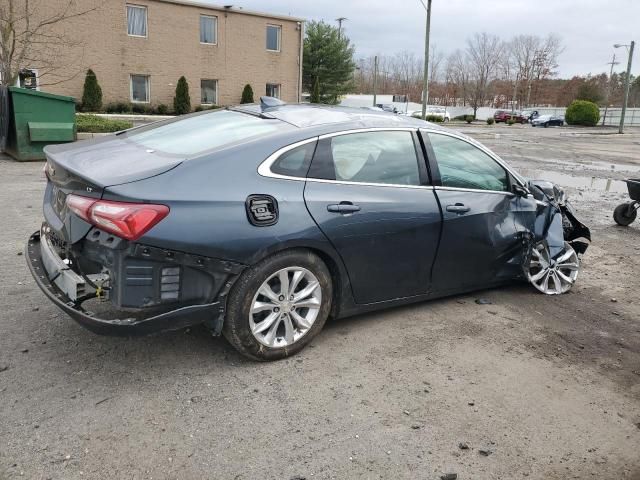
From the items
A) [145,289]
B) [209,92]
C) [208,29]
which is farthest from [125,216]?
[208,29]

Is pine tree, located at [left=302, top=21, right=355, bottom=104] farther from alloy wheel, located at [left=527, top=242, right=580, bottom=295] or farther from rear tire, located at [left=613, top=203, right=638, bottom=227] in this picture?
alloy wheel, located at [left=527, top=242, right=580, bottom=295]

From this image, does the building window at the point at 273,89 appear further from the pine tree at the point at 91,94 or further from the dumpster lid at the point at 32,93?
the dumpster lid at the point at 32,93

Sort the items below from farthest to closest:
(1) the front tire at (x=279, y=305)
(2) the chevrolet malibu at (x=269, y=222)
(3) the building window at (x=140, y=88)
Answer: (3) the building window at (x=140, y=88) → (1) the front tire at (x=279, y=305) → (2) the chevrolet malibu at (x=269, y=222)

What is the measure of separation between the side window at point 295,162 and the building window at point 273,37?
3073 centimetres

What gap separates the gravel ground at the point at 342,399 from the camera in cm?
265

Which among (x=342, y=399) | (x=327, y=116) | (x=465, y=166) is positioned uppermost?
(x=327, y=116)

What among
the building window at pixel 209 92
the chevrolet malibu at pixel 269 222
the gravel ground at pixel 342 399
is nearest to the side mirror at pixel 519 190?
the chevrolet malibu at pixel 269 222

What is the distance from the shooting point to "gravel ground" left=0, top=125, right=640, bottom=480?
2.65 m

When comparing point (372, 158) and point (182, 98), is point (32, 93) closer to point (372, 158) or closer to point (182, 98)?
point (372, 158)

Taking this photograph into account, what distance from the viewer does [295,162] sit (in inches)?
140

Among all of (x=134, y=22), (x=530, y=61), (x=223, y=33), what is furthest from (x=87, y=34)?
(x=530, y=61)

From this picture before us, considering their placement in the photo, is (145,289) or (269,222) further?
(269,222)

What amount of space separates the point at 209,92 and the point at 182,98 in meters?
2.80

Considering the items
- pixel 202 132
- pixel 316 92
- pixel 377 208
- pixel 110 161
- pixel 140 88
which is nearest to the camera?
pixel 110 161
